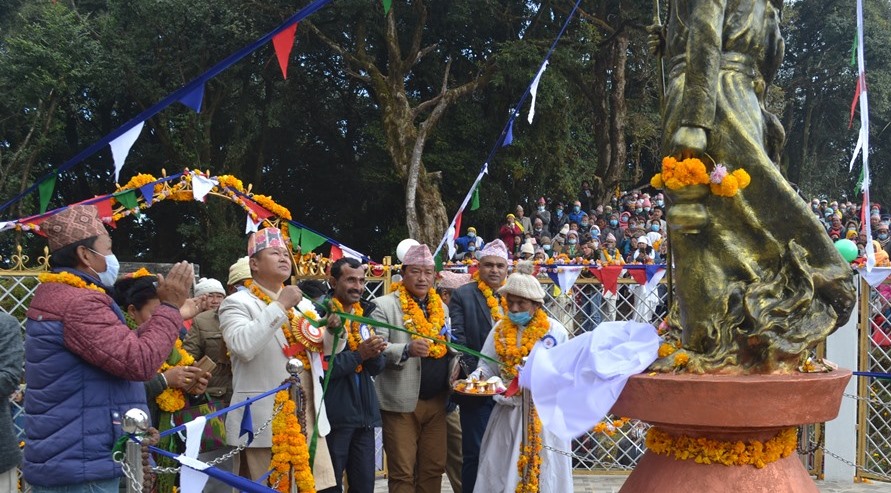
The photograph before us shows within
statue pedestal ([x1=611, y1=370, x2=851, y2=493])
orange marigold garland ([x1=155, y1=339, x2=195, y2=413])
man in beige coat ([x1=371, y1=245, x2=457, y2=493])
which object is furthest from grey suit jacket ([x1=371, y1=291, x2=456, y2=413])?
statue pedestal ([x1=611, y1=370, x2=851, y2=493])

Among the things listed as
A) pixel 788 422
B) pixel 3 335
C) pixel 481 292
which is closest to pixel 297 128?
pixel 481 292

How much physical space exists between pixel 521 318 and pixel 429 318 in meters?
0.73

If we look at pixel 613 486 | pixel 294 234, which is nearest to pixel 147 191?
pixel 294 234

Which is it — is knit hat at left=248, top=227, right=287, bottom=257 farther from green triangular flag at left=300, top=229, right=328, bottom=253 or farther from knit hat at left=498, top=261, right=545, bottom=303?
green triangular flag at left=300, top=229, right=328, bottom=253

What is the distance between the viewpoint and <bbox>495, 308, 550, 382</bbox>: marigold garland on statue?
5238mm

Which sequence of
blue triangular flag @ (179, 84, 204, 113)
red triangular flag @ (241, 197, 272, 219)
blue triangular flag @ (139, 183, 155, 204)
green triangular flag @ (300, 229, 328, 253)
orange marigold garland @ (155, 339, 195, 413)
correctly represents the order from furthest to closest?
green triangular flag @ (300, 229, 328, 253) → red triangular flag @ (241, 197, 272, 219) → blue triangular flag @ (139, 183, 155, 204) → blue triangular flag @ (179, 84, 204, 113) → orange marigold garland @ (155, 339, 195, 413)

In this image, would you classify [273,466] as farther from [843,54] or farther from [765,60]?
[843,54]

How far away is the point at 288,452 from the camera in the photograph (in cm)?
446

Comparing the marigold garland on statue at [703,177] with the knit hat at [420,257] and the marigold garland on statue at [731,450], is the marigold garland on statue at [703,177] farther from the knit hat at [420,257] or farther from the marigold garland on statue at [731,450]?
the knit hat at [420,257]

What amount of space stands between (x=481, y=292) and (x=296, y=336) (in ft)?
5.85

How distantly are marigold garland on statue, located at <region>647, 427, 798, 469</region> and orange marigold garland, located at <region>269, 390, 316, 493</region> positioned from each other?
6.15ft

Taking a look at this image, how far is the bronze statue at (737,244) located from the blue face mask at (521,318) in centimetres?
154

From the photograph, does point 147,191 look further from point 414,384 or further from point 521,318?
point 521,318

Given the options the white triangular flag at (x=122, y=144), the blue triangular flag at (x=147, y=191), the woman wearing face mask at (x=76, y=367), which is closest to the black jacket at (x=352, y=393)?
the woman wearing face mask at (x=76, y=367)
